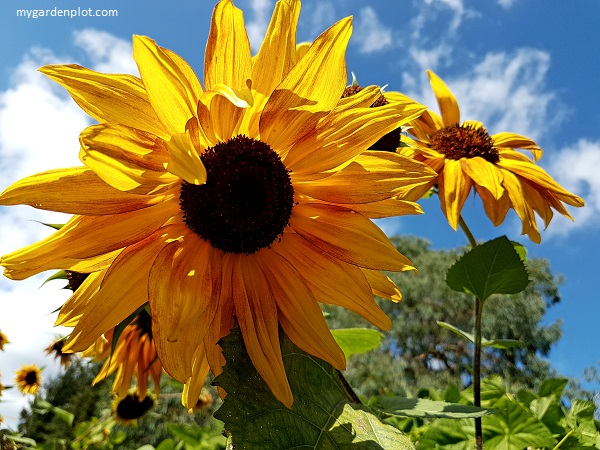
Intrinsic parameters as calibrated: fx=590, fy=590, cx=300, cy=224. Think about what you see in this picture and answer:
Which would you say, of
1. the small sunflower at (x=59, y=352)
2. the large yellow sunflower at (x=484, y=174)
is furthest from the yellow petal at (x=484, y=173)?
the small sunflower at (x=59, y=352)

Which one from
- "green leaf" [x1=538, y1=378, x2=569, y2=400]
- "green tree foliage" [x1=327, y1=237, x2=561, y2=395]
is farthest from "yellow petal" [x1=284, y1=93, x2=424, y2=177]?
"green tree foliage" [x1=327, y1=237, x2=561, y2=395]

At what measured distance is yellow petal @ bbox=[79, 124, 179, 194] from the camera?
1.88 feet

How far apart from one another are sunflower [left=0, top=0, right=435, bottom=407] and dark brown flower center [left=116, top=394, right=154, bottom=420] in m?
1.87

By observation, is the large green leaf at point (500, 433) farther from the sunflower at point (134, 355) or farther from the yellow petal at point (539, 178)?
the sunflower at point (134, 355)

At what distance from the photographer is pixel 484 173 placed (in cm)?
128

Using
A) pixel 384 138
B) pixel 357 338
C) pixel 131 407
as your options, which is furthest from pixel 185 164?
pixel 131 407

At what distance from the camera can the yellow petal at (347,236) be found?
2.25 feet

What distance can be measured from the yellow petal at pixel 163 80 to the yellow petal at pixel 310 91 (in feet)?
0.30

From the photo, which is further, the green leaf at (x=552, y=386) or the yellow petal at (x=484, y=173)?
the green leaf at (x=552, y=386)

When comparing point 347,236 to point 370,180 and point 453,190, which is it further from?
point 453,190

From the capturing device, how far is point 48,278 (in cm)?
86

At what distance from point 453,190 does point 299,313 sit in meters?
0.65

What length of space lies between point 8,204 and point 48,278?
293mm

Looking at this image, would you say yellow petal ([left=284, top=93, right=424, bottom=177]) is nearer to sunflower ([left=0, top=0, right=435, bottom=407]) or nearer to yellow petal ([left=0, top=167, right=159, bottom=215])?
sunflower ([left=0, top=0, right=435, bottom=407])
